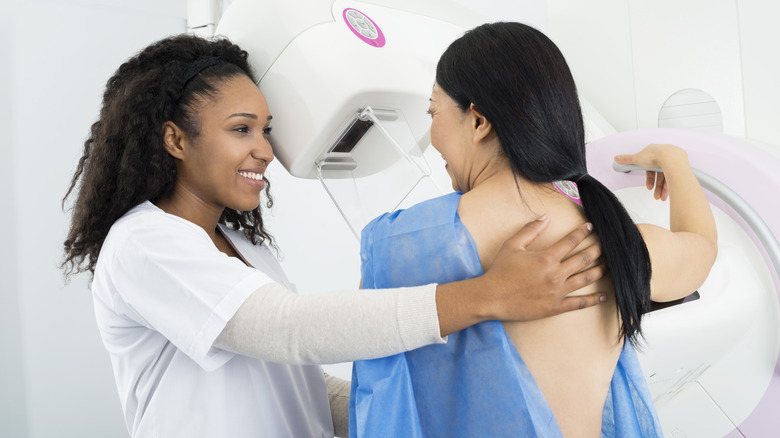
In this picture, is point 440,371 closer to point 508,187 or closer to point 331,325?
point 331,325

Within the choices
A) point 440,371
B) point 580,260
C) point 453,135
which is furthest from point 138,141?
point 580,260

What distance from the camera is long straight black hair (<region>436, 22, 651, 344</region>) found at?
853 mm

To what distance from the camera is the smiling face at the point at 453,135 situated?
3.10ft

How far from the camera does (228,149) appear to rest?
1.14 meters

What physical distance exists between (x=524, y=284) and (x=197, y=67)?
2.44 ft

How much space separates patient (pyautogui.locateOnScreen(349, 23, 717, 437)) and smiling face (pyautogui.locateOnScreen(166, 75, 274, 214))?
0.36m

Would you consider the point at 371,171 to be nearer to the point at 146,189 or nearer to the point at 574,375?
the point at 146,189

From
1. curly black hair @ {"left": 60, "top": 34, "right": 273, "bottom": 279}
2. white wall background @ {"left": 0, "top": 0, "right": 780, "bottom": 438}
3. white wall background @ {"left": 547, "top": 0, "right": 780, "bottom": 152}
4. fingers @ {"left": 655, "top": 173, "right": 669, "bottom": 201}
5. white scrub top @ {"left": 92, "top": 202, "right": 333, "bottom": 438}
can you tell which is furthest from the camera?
white wall background @ {"left": 0, "top": 0, "right": 780, "bottom": 438}

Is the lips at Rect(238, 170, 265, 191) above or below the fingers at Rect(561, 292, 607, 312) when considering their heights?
above

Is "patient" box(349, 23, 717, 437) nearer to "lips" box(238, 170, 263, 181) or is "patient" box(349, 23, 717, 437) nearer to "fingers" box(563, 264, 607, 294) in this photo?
"fingers" box(563, 264, 607, 294)

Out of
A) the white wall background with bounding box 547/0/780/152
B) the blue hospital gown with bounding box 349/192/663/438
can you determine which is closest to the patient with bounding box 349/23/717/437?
the blue hospital gown with bounding box 349/192/663/438

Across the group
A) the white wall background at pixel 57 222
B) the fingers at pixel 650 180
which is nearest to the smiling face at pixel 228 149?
the fingers at pixel 650 180

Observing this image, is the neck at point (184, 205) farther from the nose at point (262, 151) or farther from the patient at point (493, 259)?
the patient at point (493, 259)

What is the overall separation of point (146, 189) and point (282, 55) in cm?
35
